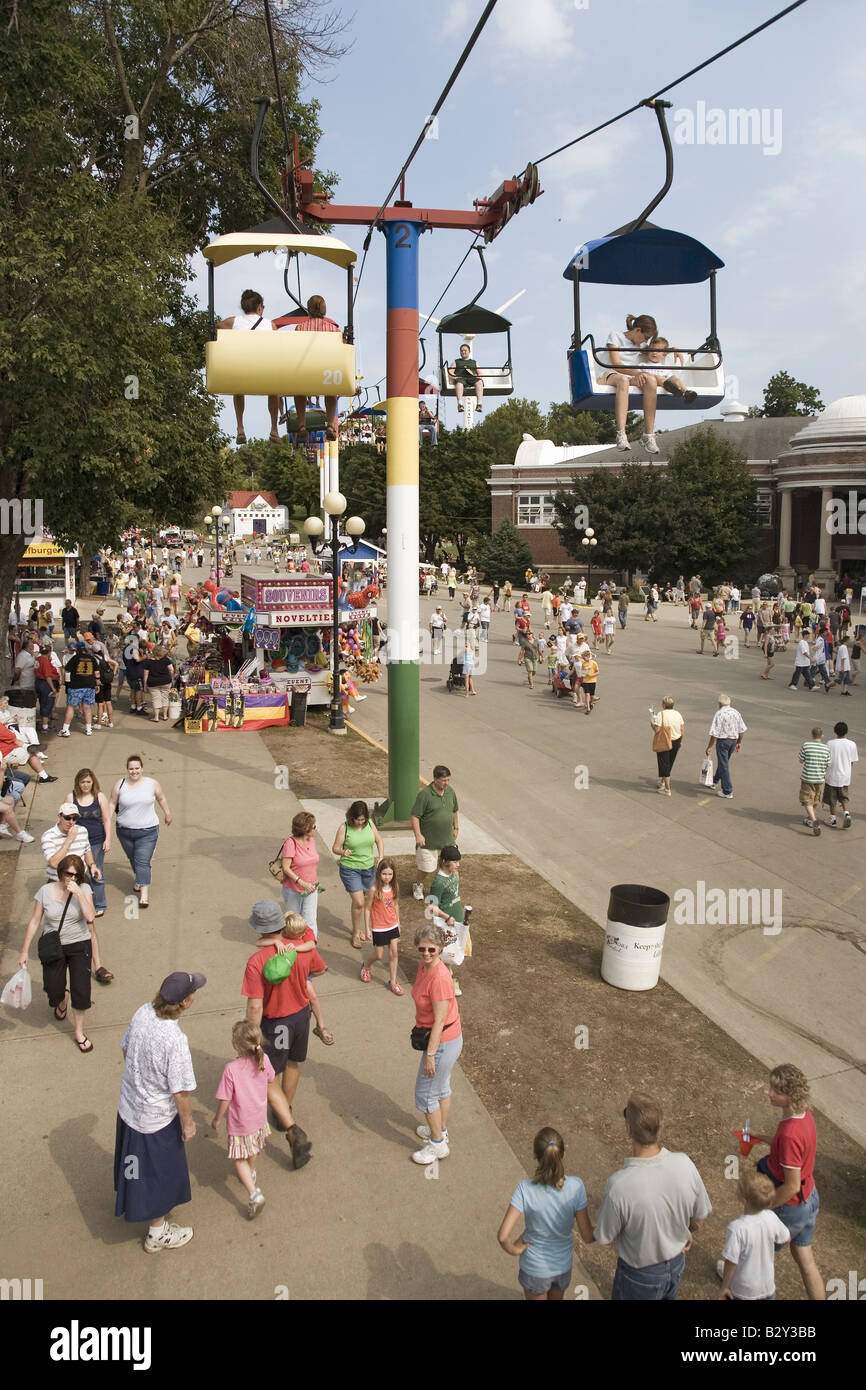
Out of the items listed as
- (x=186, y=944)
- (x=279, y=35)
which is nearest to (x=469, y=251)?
(x=186, y=944)

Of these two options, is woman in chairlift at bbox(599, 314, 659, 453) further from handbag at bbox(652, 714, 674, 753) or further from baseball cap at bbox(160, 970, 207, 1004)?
handbag at bbox(652, 714, 674, 753)

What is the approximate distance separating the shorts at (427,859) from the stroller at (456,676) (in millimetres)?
13547

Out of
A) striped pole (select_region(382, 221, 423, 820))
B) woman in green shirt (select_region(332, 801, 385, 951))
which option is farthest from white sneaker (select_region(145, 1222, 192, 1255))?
striped pole (select_region(382, 221, 423, 820))

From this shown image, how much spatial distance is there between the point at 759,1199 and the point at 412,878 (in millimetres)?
6482

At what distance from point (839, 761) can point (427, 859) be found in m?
6.29

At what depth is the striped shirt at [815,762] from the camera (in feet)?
41.6

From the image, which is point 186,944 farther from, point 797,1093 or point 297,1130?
point 797,1093

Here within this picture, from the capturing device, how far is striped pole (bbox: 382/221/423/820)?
10.9 meters

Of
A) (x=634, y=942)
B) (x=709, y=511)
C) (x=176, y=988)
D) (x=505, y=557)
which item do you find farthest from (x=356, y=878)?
(x=505, y=557)

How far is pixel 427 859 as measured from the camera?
9.37 metres

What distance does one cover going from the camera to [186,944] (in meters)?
8.48

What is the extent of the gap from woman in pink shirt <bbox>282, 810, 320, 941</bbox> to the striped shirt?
24.7 feet

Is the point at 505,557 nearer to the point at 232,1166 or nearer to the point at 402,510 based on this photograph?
the point at 402,510

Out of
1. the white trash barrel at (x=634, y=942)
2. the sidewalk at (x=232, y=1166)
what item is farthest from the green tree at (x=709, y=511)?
the sidewalk at (x=232, y=1166)
